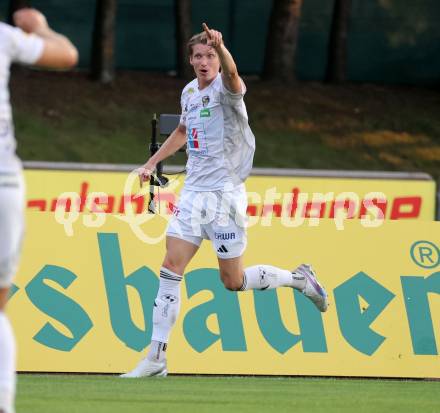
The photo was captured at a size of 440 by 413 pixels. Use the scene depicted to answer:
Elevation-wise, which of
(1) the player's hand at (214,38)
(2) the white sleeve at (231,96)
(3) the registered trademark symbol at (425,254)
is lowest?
(3) the registered trademark symbol at (425,254)

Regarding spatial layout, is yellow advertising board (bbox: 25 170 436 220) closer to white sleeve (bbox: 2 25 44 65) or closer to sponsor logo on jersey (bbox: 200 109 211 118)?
sponsor logo on jersey (bbox: 200 109 211 118)

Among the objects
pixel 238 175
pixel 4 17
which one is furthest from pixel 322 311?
pixel 4 17

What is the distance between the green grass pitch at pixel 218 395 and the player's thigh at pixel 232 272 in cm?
67

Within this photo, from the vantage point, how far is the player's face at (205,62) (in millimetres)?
9586

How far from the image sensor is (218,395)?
8820 mm

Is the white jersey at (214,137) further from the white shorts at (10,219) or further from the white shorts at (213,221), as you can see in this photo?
the white shorts at (10,219)

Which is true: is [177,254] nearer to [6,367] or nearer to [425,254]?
[425,254]

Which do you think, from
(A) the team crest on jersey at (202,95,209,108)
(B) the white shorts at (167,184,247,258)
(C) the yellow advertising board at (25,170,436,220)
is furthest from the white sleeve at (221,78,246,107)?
(C) the yellow advertising board at (25,170,436,220)

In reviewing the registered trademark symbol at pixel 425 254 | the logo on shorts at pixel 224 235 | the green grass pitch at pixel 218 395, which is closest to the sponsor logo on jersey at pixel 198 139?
the logo on shorts at pixel 224 235

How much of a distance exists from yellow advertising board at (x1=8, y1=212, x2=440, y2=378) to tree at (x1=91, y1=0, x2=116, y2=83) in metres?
18.6

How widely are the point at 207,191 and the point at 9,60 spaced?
11.7ft

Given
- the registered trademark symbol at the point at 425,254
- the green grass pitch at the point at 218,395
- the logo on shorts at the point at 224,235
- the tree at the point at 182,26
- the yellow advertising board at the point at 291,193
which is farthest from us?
the tree at the point at 182,26

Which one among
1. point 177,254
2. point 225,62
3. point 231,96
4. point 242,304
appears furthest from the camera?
point 242,304

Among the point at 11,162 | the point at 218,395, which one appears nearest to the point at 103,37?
the point at 218,395
